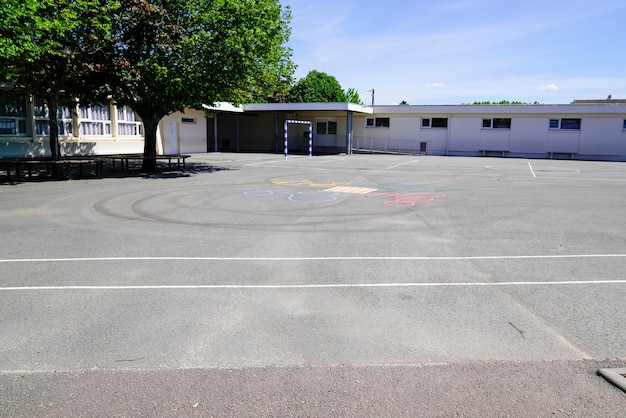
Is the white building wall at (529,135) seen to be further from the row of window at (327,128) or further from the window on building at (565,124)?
the row of window at (327,128)

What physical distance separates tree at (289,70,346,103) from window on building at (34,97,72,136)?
45.9 meters

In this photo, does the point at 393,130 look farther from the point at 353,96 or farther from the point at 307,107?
the point at 353,96

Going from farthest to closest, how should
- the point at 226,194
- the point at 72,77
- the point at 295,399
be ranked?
the point at 72,77 < the point at 226,194 < the point at 295,399

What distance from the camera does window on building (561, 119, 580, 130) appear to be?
38031 mm

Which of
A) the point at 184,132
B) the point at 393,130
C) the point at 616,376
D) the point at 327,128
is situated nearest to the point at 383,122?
the point at 393,130

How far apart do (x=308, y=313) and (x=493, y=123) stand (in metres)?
38.8

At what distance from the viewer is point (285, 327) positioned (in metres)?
4.78

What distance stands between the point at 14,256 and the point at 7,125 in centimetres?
1843

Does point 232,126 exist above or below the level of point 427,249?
above

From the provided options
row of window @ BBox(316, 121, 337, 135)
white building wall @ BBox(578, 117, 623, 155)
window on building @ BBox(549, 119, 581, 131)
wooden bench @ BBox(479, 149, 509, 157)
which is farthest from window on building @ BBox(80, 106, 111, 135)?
white building wall @ BBox(578, 117, 623, 155)

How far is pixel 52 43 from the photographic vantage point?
1421 cm

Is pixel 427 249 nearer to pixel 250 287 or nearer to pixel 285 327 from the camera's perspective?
pixel 250 287

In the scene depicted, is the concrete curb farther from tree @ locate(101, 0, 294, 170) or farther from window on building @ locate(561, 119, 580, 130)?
window on building @ locate(561, 119, 580, 130)

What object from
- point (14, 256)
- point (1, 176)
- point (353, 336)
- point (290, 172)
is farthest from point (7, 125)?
point (353, 336)
